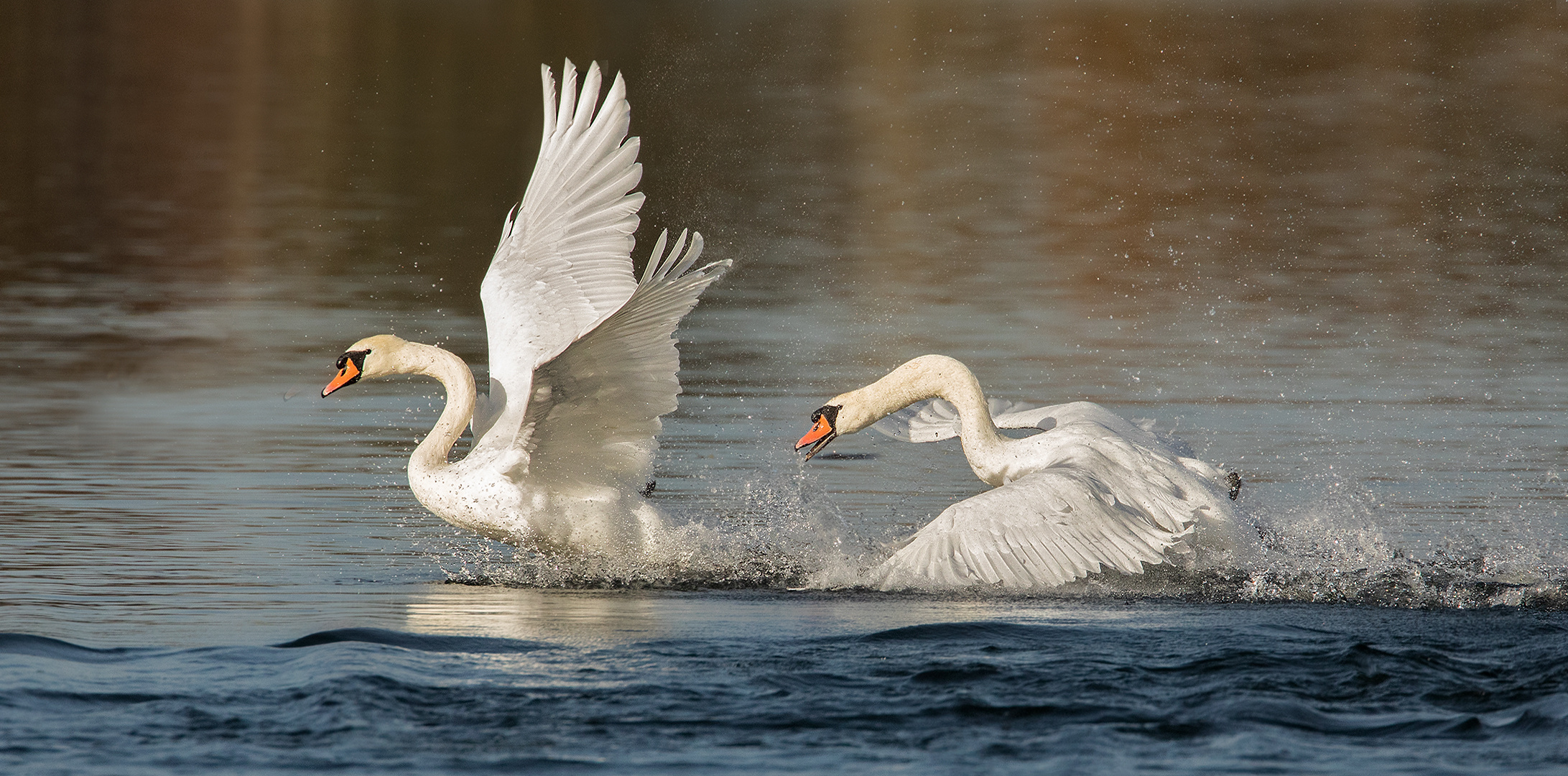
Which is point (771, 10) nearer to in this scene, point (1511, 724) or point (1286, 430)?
point (1286, 430)

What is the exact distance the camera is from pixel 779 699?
7.03 m

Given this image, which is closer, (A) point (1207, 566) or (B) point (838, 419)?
(A) point (1207, 566)

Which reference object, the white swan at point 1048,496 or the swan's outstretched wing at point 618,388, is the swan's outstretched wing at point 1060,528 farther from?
the swan's outstretched wing at point 618,388

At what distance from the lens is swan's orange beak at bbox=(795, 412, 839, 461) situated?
10.2 m

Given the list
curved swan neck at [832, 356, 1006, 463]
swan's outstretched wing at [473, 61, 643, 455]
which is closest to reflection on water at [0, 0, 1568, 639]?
curved swan neck at [832, 356, 1006, 463]

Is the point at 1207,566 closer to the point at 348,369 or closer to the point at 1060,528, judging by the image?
the point at 1060,528

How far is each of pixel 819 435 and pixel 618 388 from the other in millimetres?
1281

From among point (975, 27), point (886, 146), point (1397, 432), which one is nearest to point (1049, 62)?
point (975, 27)

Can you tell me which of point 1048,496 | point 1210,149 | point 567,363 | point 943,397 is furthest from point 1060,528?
point 1210,149

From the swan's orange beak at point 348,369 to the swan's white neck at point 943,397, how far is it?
101 inches

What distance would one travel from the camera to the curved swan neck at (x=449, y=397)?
10.1 m

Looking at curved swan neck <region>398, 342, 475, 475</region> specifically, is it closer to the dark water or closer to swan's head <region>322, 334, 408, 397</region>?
swan's head <region>322, 334, 408, 397</region>

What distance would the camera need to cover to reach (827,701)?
7043mm

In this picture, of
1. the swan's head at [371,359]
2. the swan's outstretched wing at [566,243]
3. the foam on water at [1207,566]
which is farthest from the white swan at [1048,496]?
the swan's head at [371,359]
